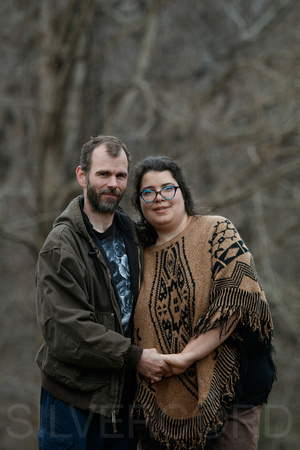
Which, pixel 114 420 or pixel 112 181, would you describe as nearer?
pixel 114 420

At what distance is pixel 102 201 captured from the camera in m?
3.12

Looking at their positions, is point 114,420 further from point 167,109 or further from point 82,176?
point 167,109

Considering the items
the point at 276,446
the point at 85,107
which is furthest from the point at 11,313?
the point at 276,446

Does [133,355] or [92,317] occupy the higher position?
[92,317]

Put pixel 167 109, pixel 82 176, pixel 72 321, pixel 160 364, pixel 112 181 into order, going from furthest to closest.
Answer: pixel 167 109, pixel 82 176, pixel 112 181, pixel 160 364, pixel 72 321

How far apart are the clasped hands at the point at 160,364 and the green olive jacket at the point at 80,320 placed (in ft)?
0.16

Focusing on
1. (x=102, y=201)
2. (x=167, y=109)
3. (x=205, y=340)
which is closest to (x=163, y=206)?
(x=102, y=201)

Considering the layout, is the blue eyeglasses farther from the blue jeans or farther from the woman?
the blue jeans

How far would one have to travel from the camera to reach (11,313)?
405 inches

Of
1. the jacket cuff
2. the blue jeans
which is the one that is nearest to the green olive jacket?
the jacket cuff

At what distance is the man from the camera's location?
283cm

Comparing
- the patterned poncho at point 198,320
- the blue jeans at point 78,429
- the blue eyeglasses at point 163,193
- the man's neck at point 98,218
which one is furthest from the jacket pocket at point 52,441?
the blue eyeglasses at point 163,193

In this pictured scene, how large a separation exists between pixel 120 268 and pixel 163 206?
0.40 meters

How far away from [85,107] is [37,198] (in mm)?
1363
